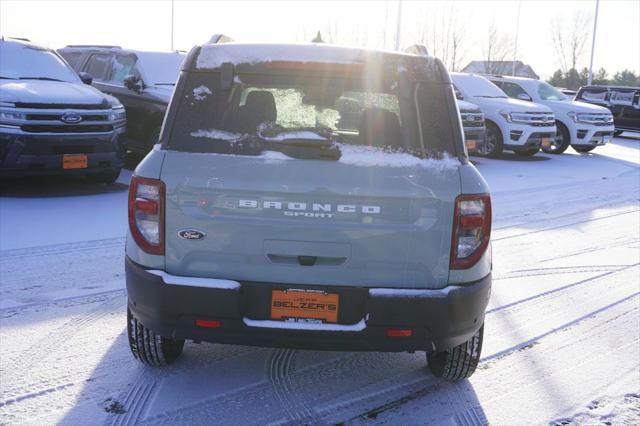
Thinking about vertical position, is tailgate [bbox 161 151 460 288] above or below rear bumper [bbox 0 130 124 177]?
above

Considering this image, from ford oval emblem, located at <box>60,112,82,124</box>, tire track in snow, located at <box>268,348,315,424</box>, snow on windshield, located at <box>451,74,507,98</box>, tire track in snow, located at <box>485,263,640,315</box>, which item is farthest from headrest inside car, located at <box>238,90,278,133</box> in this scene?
snow on windshield, located at <box>451,74,507,98</box>

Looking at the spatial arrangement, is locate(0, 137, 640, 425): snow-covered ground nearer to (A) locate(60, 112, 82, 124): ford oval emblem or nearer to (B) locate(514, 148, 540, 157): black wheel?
(A) locate(60, 112, 82, 124): ford oval emblem

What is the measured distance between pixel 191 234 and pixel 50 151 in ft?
18.9

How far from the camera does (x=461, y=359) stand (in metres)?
3.61

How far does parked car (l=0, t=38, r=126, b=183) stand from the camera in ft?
26.0

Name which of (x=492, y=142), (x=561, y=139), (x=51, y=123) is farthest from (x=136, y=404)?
(x=561, y=139)

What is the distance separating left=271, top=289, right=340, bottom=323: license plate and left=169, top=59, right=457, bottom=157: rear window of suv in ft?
2.27

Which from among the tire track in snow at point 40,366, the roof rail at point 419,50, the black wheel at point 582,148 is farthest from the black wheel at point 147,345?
the black wheel at point 582,148

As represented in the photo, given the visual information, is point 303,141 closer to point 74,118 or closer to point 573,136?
point 74,118

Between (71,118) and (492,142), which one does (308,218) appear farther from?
(492,142)

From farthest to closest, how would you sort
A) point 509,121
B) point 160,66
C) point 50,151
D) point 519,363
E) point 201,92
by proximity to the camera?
point 509,121 < point 160,66 < point 50,151 < point 519,363 < point 201,92

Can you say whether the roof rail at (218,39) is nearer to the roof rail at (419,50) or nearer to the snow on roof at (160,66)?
the roof rail at (419,50)

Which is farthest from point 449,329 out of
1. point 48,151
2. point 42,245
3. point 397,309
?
point 48,151

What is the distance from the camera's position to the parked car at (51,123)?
26.0 feet
